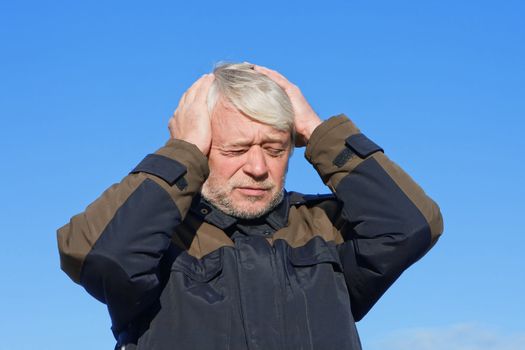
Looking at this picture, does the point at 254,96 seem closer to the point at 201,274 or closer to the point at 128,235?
the point at 201,274

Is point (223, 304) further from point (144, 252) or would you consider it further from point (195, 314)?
point (144, 252)

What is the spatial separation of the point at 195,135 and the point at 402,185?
50.3 inches

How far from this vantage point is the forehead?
5.88m

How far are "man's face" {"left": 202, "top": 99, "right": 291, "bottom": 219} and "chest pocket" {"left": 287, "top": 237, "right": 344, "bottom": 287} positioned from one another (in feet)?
1.22

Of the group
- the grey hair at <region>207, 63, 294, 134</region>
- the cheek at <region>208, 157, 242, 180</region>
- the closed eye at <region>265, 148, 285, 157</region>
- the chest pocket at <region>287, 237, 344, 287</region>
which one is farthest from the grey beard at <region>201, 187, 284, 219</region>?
the grey hair at <region>207, 63, 294, 134</region>

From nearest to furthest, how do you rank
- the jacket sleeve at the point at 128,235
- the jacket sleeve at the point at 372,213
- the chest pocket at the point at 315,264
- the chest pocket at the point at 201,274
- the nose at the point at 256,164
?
the jacket sleeve at the point at 128,235 < the chest pocket at the point at 201,274 < the chest pocket at the point at 315,264 < the jacket sleeve at the point at 372,213 < the nose at the point at 256,164

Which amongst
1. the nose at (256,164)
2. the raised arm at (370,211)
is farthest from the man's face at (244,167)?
the raised arm at (370,211)

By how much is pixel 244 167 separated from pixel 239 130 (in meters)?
0.23

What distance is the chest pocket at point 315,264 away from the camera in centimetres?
556

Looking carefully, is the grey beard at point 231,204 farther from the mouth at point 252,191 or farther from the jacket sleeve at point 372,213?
the jacket sleeve at point 372,213

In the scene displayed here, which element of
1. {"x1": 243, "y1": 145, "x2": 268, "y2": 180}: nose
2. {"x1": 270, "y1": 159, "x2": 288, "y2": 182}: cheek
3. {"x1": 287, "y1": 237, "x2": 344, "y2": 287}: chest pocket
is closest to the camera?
{"x1": 287, "y1": 237, "x2": 344, "y2": 287}: chest pocket

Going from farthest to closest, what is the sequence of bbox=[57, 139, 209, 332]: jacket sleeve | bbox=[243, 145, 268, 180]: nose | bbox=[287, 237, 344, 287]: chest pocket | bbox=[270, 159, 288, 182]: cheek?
1. bbox=[270, 159, 288, 182]: cheek
2. bbox=[243, 145, 268, 180]: nose
3. bbox=[287, 237, 344, 287]: chest pocket
4. bbox=[57, 139, 209, 332]: jacket sleeve

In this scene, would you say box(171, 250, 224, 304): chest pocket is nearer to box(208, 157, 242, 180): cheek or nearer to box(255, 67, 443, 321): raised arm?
box(208, 157, 242, 180): cheek

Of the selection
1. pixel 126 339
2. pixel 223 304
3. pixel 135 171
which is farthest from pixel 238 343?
pixel 135 171
